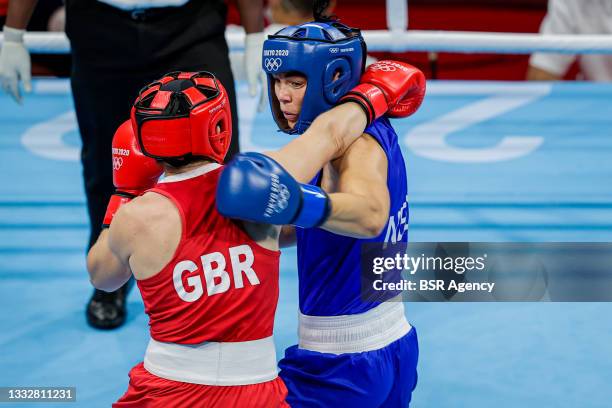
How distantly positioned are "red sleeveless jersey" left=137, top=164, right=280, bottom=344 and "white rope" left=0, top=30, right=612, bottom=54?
8.95ft

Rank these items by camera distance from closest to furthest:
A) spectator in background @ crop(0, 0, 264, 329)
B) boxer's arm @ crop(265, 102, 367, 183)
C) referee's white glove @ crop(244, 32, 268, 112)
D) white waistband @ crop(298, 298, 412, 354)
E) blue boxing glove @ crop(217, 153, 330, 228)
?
blue boxing glove @ crop(217, 153, 330, 228) < boxer's arm @ crop(265, 102, 367, 183) < white waistband @ crop(298, 298, 412, 354) < spectator in background @ crop(0, 0, 264, 329) < referee's white glove @ crop(244, 32, 268, 112)

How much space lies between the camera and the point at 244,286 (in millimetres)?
1784

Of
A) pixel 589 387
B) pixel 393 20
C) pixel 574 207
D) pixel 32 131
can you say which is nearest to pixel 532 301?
pixel 589 387

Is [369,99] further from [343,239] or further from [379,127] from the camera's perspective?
[343,239]

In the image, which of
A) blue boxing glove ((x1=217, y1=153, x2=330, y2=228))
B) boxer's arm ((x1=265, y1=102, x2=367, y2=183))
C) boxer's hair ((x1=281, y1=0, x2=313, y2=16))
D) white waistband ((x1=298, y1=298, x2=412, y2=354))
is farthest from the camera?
boxer's hair ((x1=281, y1=0, x2=313, y2=16))

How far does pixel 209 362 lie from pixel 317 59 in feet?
2.34

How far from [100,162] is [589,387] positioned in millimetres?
2029

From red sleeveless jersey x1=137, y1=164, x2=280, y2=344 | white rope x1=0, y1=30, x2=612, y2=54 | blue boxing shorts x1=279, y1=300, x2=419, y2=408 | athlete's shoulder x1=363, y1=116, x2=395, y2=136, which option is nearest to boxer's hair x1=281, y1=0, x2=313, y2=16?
athlete's shoulder x1=363, y1=116, x2=395, y2=136

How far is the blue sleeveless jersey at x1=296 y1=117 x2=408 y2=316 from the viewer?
1.94 m

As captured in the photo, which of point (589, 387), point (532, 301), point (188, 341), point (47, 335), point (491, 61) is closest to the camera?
point (188, 341)

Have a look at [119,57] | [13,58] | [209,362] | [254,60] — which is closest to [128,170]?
[209,362]

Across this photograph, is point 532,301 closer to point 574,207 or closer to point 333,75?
point 574,207

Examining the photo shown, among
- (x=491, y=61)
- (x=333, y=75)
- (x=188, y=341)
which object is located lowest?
(x=491, y=61)

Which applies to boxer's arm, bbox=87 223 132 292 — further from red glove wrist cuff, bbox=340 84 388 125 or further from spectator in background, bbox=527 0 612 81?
spectator in background, bbox=527 0 612 81
